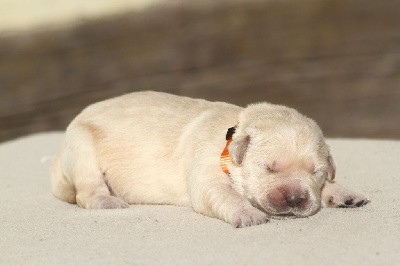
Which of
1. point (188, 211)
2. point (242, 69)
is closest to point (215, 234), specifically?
point (188, 211)

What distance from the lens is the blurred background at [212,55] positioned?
21.4ft

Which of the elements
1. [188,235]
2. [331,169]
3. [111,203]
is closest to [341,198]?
[331,169]

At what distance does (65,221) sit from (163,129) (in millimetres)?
798

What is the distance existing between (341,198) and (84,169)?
1376 mm

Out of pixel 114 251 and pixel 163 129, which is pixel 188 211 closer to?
pixel 163 129

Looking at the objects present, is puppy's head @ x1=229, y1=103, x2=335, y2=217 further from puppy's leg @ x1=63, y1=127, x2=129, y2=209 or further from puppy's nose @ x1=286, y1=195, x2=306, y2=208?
puppy's leg @ x1=63, y1=127, x2=129, y2=209

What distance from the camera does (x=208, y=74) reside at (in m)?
6.67

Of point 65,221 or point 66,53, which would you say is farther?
point 66,53

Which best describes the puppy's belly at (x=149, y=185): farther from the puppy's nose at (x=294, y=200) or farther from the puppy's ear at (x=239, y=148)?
the puppy's nose at (x=294, y=200)

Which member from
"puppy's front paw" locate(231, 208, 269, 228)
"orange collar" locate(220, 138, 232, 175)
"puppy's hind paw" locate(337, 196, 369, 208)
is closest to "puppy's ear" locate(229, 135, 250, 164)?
"orange collar" locate(220, 138, 232, 175)

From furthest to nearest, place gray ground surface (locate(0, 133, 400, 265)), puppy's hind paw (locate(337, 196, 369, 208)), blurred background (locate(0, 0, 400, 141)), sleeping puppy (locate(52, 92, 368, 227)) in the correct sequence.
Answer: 1. blurred background (locate(0, 0, 400, 141))
2. puppy's hind paw (locate(337, 196, 369, 208))
3. sleeping puppy (locate(52, 92, 368, 227))
4. gray ground surface (locate(0, 133, 400, 265))

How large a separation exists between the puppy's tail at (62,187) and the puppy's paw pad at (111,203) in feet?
1.15

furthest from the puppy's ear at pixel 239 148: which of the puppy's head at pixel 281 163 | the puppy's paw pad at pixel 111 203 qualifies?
the puppy's paw pad at pixel 111 203

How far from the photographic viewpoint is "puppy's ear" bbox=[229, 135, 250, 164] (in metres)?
4.20
